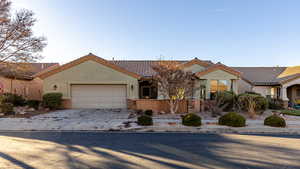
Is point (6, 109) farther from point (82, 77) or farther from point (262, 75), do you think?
point (262, 75)

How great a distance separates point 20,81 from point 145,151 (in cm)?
2078

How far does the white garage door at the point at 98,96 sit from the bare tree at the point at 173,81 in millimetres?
4756

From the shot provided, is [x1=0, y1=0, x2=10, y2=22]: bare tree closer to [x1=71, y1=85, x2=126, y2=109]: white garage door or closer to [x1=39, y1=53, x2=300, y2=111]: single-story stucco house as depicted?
[x1=39, y1=53, x2=300, y2=111]: single-story stucco house

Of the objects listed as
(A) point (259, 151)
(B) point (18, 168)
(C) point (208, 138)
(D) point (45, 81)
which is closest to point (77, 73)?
(D) point (45, 81)

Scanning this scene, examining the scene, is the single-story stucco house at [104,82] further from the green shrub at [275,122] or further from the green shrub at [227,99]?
the green shrub at [275,122]

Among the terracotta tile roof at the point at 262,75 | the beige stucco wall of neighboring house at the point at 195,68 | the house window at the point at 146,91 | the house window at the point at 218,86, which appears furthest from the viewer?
the terracotta tile roof at the point at 262,75

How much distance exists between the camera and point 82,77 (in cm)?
1436

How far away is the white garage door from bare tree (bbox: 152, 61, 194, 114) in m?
4.76

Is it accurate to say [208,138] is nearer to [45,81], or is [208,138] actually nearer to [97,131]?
[97,131]

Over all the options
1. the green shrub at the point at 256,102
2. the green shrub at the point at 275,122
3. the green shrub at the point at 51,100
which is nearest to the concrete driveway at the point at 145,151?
the green shrub at the point at 275,122

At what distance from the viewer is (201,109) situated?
12969 mm

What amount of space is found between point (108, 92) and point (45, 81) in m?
5.82

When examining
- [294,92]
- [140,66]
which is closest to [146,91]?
[140,66]

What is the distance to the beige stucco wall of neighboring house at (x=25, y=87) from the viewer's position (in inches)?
667
